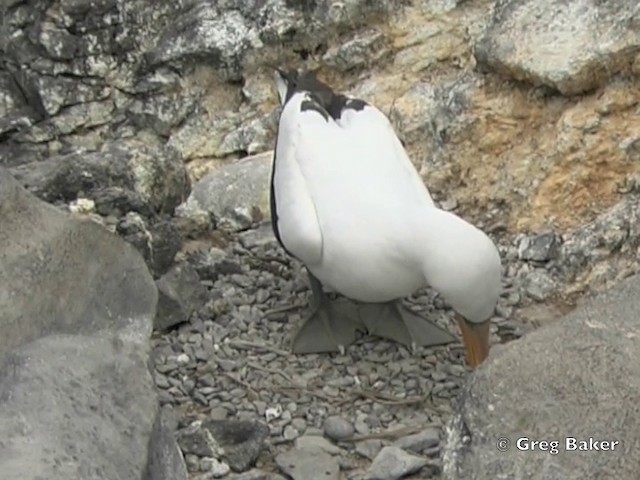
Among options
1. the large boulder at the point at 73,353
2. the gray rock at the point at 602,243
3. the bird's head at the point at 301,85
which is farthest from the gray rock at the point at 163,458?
the gray rock at the point at 602,243

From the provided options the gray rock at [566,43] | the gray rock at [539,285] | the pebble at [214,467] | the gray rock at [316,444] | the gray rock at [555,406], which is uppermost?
the gray rock at [555,406]

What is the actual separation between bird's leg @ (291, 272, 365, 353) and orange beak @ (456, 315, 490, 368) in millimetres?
532

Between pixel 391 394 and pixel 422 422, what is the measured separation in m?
A: 0.22

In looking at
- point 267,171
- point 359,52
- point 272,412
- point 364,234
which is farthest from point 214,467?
point 359,52

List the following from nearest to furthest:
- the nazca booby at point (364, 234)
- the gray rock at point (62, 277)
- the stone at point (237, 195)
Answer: the gray rock at point (62, 277), the nazca booby at point (364, 234), the stone at point (237, 195)

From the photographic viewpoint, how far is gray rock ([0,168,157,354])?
310 cm

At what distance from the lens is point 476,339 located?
3.88 m

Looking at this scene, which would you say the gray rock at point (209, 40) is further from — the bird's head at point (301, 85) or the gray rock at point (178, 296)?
the gray rock at point (178, 296)

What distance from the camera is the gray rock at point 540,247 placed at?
15.2 ft

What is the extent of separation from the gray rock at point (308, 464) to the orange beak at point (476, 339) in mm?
584

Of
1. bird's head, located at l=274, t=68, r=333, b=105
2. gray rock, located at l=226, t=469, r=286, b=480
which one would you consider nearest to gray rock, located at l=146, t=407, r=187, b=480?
gray rock, located at l=226, t=469, r=286, b=480

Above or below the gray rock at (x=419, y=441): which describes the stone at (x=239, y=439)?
above

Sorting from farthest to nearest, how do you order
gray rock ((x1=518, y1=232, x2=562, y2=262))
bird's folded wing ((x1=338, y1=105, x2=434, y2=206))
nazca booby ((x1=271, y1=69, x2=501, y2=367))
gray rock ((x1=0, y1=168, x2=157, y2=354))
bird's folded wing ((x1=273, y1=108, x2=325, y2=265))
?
gray rock ((x1=518, y1=232, x2=562, y2=262)), bird's folded wing ((x1=338, y1=105, x2=434, y2=206)), bird's folded wing ((x1=273, y1=108, x2=325, y2=265)), nazca booby ((x1=271, y1=69, x2=501, y2=367)), gray rock ((x1=0, y1=168, x2=157, y2=354))

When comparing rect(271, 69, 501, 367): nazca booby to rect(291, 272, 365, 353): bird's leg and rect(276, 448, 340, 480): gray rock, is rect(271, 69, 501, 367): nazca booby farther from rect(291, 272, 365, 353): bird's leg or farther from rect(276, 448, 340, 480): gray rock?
rect(276, 448, 340, 480): gray rock
